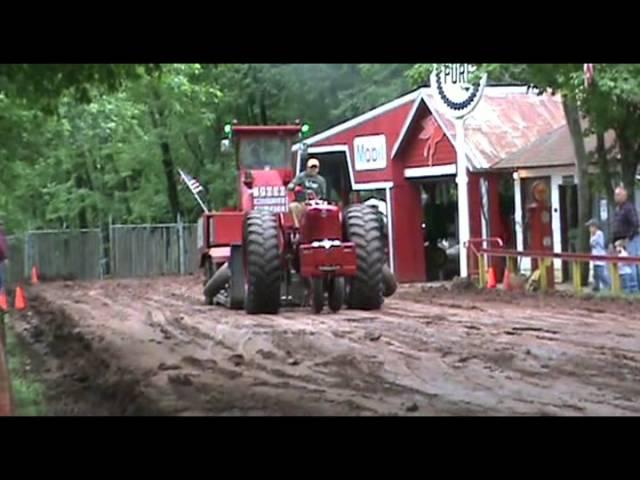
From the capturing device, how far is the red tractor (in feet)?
47.1

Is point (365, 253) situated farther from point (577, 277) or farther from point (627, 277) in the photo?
point (577, 277)

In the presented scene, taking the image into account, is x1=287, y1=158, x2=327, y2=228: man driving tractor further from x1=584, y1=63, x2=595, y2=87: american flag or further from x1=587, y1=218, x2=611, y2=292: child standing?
x1=587, y1=218, x2=611, y2=292: child standing

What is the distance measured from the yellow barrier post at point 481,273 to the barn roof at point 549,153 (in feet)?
6.79

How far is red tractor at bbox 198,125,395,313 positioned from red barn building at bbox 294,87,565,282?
6.59m

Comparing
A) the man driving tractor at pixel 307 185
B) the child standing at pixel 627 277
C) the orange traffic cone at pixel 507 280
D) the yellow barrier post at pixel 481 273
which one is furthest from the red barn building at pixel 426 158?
the man driving tractor at pixel 307 185

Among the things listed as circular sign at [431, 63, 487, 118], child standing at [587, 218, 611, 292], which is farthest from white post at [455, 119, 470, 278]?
child standing at [587, 218, 611, 292]

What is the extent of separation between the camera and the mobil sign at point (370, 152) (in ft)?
79.7

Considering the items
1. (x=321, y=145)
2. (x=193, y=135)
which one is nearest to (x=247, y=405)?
(x=321, y=145)

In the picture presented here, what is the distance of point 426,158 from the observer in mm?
23406

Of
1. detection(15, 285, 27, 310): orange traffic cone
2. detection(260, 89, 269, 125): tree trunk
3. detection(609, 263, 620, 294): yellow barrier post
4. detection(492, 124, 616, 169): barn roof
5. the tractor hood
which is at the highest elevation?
detection(260, 89, 269, 125): tree trunk

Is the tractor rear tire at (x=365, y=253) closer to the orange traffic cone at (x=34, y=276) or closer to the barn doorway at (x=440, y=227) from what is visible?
the barn doorway at (x=440, y=227)

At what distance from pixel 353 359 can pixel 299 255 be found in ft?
11.9

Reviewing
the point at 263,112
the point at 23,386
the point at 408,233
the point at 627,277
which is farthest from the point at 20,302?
the point at 263,112
